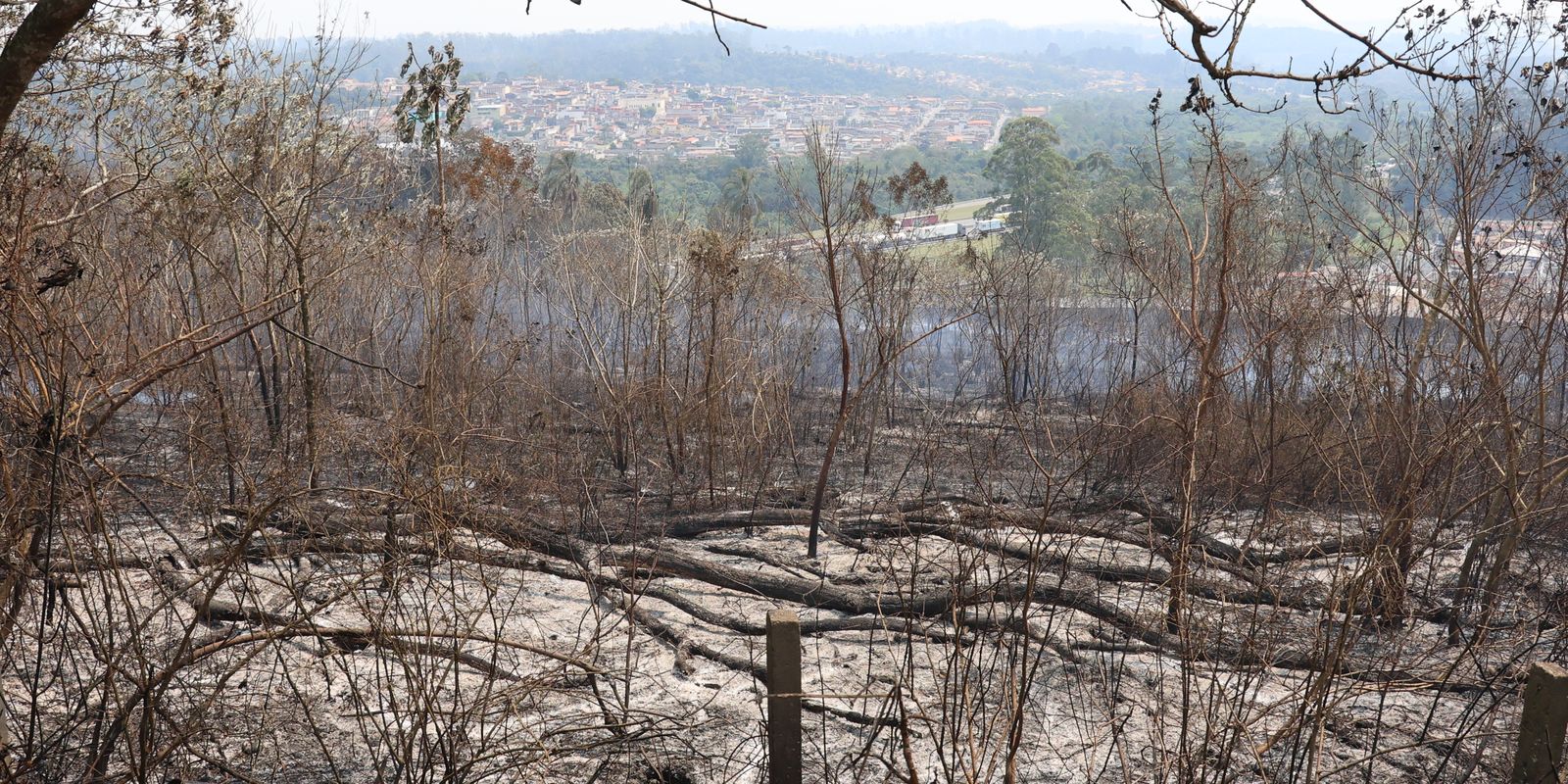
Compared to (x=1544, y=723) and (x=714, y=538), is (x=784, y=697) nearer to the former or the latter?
(x=1544, y=723)

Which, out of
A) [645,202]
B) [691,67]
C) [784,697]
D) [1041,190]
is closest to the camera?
[784,697]

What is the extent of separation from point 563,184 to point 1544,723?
31.1 metres

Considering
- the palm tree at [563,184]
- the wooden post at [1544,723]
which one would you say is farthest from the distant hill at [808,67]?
the wooden post at [1544,723]

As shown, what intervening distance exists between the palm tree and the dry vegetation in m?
16.7

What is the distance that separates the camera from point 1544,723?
320cm

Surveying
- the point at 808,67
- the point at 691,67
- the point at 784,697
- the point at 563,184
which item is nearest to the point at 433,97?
the point at 784,697

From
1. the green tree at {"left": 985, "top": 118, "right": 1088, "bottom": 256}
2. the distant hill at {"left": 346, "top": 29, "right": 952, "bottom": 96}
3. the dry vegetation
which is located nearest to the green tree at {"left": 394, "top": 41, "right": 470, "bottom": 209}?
the dry vegetation

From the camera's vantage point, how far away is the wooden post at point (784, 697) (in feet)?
11.1

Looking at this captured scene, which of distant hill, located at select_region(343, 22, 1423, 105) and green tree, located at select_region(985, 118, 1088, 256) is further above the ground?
distant hill, located at select_region(343, 22, 1423, 105)

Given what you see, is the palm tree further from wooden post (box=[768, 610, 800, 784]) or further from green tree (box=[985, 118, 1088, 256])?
wooden post (box=[768, 610, 800, 784])

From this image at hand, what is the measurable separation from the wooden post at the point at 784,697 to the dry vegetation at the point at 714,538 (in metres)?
0.11

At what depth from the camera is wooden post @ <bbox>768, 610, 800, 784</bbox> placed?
133 inches

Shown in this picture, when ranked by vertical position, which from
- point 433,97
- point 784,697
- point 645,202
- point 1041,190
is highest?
point 433,97

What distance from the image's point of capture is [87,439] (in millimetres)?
3154
